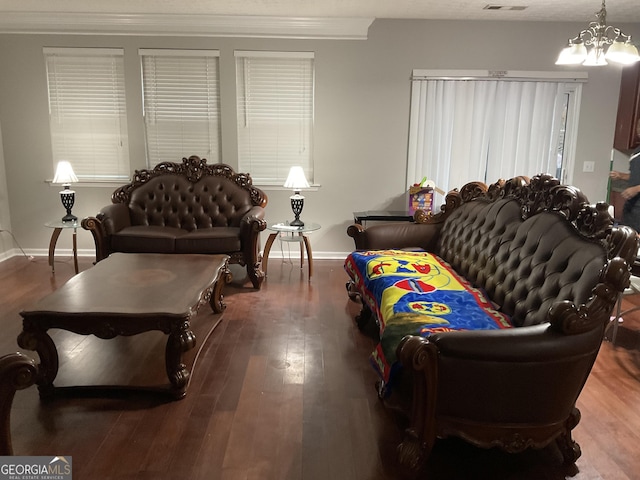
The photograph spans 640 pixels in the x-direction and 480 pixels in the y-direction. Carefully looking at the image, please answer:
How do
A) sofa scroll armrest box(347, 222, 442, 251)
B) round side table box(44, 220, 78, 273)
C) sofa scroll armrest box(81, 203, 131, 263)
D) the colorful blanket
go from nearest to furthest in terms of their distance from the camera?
the colorful blanket, sofa scroll armrest box(347, 222, 442, 251), sofa scroll armrest box(81, 203, 131, 263), round side table box(44, 220, 78, 273)

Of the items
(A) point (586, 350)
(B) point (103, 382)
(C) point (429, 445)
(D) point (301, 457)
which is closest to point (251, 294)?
(B) point (103, 382)

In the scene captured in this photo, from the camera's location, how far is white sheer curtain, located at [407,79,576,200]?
17.6 ft

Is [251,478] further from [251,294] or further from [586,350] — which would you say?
[251,294]

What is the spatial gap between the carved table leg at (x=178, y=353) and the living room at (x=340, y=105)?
2501 millimetres

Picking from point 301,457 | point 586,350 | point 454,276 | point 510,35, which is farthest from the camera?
point 510,35

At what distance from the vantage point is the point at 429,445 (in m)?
1.98

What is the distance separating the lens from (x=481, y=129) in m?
5.45

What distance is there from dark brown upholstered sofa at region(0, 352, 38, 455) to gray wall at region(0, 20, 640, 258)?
13.5ft

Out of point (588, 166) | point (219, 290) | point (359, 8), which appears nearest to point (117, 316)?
point (219, 290)

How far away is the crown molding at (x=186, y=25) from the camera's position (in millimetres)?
5152

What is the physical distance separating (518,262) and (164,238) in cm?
306

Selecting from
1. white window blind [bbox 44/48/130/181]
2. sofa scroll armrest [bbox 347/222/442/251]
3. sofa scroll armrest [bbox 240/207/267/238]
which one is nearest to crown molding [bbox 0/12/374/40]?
white window blind [bbox 44/48/130/181]

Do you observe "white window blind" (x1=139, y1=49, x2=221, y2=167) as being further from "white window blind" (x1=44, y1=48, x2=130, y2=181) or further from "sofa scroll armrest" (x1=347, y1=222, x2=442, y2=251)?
"sofa scroll armrest" (x1=347, y1=222, x2=442, y2=251)

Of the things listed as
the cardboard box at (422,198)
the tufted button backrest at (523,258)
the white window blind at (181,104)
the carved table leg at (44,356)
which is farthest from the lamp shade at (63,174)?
the tufted button backrest at (523,258)
